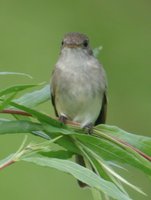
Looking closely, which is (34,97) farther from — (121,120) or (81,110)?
(121,120)

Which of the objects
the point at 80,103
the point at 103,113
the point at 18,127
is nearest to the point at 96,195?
the point at 18,127

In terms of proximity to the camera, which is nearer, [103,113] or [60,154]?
[60,154]

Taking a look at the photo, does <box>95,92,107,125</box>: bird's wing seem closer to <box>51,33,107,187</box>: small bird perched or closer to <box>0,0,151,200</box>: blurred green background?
<box>51,33,107,187</box>: small bird perched

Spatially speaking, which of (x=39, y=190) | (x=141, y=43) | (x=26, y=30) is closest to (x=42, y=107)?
(x=39, y=190)

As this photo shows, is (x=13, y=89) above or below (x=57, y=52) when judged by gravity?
above

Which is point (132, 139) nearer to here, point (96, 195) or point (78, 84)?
point (96, 195)

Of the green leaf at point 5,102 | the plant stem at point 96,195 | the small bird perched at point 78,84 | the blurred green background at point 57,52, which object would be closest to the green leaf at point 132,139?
the plant stem at point 96,195
